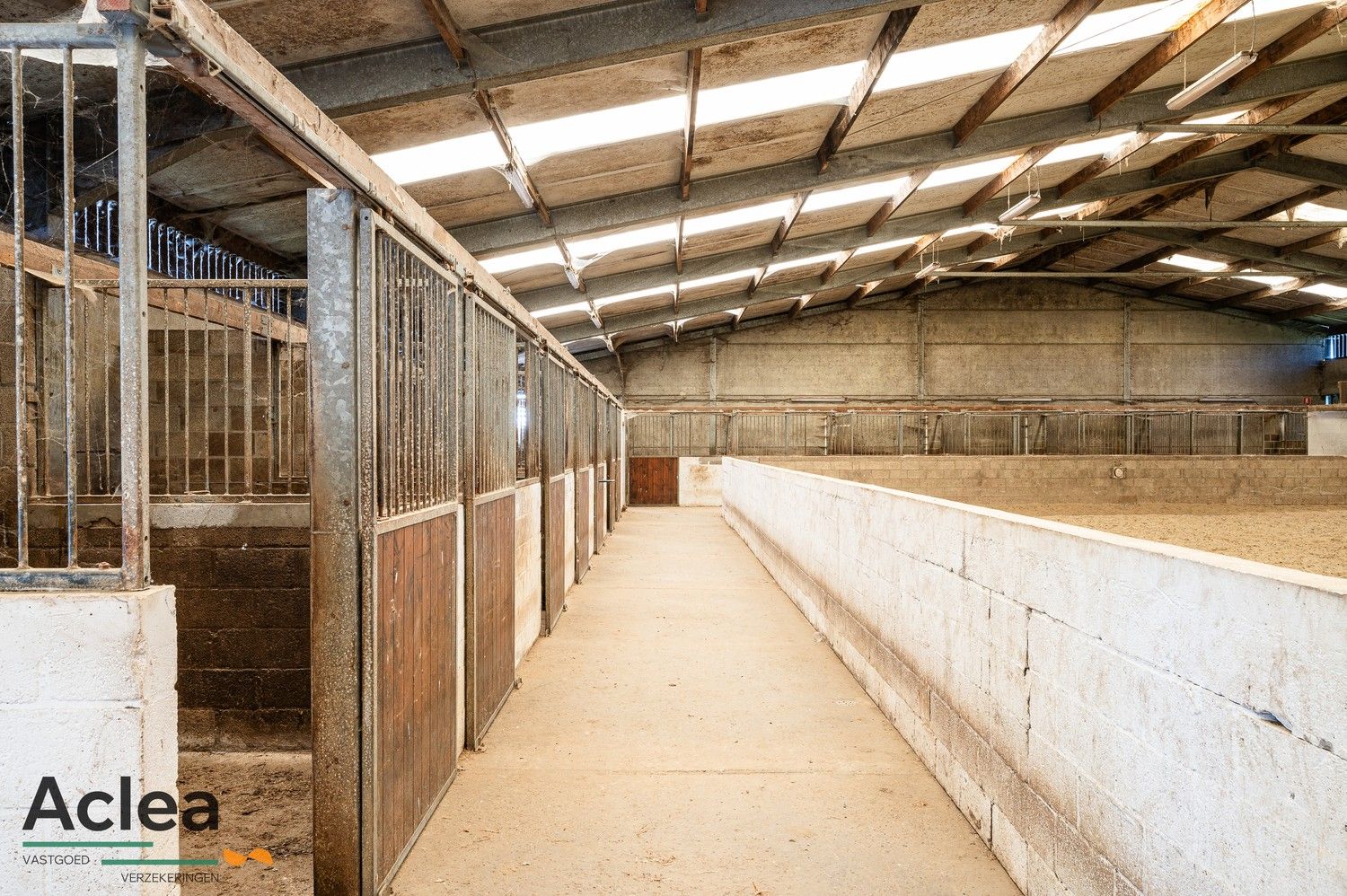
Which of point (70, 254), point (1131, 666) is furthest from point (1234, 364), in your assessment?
point (70, 254)

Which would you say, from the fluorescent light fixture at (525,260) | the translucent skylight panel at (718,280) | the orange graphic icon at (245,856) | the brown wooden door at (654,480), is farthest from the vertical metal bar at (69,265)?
the brown wooden door at (654,480)

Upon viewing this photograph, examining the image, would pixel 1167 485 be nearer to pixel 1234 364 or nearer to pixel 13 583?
pixel 1234 364

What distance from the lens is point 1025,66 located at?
703 cm

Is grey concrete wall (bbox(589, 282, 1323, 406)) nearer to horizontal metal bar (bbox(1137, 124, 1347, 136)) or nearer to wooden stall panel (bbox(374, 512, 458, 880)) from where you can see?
horizontal metal bar (bbox(1137, 124, 1347, 136))

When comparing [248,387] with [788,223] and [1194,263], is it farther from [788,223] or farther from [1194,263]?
[1194,263]

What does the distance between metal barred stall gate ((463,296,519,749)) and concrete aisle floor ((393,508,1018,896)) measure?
0.77 ft

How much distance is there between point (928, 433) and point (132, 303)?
63.9ft

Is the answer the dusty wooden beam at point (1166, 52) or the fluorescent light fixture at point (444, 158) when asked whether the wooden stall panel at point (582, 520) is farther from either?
the dusty wooden beam at point (1166, 52)

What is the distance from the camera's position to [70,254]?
1486 mm

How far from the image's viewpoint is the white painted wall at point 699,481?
18156 mm

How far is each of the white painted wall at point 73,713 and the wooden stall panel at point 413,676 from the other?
761 millimetres

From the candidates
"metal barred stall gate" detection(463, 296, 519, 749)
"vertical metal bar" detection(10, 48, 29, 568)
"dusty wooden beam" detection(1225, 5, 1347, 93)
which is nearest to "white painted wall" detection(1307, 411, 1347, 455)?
"dusty wooden beam" detection(1225, 5, 1347, 93)

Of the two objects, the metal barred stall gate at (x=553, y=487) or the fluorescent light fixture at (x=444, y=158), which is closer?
the metal barred stall gate at (x=553, y=487)

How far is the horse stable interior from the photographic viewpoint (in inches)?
59.4
